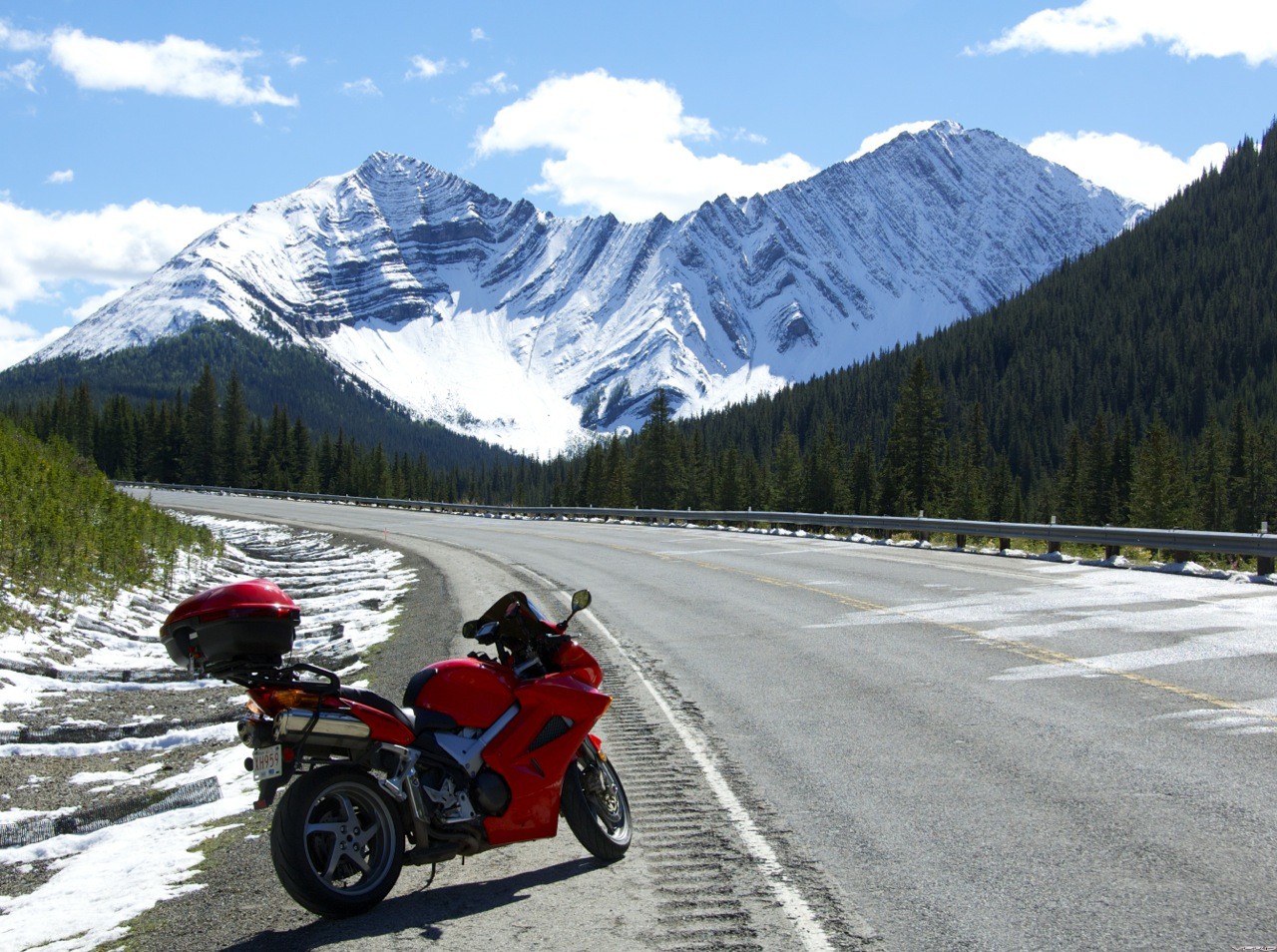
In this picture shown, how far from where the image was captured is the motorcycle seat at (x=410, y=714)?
15.5 ft

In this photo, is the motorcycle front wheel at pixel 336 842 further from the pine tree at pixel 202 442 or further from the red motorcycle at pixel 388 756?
the pine tree at pixel 202 442

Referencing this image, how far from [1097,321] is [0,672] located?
652ft

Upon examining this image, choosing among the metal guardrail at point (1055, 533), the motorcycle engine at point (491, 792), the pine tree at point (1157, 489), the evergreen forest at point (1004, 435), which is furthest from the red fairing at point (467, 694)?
the pine tree at point (1157, 489)

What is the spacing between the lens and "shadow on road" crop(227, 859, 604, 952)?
14.2 ft

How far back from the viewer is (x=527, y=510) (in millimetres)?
60312

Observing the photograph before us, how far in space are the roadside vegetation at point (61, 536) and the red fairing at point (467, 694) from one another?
849 cm

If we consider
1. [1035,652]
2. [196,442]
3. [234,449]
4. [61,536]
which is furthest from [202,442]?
[1035,652]

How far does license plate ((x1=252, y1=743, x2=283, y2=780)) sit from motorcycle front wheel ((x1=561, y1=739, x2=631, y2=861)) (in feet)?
4.68

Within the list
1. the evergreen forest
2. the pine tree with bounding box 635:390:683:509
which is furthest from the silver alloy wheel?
the pine tree with bounding box 635:390:683:509

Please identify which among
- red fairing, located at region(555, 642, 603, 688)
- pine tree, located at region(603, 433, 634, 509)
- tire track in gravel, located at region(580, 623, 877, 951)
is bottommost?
tire track in gravel, located at region(580, 623, 877, 951)

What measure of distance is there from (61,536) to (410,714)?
480 inches

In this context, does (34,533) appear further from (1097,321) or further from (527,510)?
(1097,321)

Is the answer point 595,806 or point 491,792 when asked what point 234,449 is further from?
point 491,792

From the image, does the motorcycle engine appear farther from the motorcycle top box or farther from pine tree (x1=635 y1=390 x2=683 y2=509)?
pine tree (x1=635 y1=390 x2=683 y2=509)
